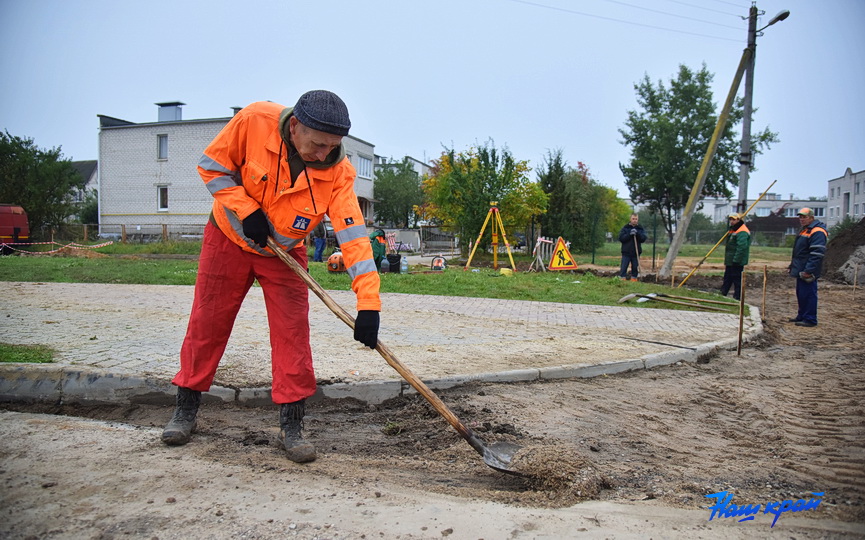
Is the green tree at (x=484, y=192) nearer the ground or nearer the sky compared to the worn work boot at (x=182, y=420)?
nearer the sky

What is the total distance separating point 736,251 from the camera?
11.4 m

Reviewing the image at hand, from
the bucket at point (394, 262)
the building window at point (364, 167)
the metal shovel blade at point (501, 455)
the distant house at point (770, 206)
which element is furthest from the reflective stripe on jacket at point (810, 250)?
the distant house at point (770, 206)

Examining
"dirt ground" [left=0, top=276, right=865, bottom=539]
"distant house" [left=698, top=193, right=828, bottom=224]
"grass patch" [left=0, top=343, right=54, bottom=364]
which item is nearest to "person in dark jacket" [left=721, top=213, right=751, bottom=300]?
"dirt ground" [left=0, top=276, right=865, bottom=539]

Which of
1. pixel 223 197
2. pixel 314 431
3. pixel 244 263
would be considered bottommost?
pixel 314 431

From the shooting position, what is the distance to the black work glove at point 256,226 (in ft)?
10.4

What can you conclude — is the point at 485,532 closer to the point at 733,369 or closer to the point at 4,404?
the point at 4,404

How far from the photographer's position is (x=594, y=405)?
435cm

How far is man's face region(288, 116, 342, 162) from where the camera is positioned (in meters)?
3.09

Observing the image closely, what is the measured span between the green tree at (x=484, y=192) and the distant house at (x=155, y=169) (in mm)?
14444

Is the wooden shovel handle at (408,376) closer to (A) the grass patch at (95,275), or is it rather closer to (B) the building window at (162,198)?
(A) the grass patch at (95,275)

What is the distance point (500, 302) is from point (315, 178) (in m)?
7.29

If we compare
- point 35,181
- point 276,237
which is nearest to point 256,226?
point 276,237

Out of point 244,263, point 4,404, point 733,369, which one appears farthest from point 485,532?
point 733,369

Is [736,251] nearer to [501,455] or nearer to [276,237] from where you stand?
[501,455]
